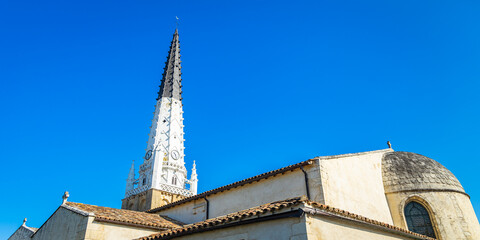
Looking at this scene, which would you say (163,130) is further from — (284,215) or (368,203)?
(284,215)

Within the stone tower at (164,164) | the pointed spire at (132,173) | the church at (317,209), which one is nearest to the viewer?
the church at (317,209)

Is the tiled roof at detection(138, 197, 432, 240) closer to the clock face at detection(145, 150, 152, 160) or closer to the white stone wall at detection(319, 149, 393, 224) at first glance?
the white stone wall at detection(319, 149, 393, 224)

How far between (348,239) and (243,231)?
124 inches

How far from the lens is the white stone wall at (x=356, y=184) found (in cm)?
1326

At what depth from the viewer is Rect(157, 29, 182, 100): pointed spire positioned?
4580 cm

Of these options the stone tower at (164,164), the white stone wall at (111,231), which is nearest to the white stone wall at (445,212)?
the white stone wall at (111,231)

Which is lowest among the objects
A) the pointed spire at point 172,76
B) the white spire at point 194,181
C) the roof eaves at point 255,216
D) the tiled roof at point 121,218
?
the roof eaves at point 255,216

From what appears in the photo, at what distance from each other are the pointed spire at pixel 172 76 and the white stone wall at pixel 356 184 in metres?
33.2

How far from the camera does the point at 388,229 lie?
11305 mm

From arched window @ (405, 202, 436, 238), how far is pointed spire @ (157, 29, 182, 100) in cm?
3478

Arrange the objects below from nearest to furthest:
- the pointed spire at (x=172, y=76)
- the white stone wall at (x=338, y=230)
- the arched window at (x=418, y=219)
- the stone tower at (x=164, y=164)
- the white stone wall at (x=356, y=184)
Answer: the white stone wall at (x=338, y=230) < the white stone wall at (x=356, y=184) < the arched window at (x=418, y=219) < the stone tower at (x=164, y=164) < the pointed spire at (x=172, y=76)

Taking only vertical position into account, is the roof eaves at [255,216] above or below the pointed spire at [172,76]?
below

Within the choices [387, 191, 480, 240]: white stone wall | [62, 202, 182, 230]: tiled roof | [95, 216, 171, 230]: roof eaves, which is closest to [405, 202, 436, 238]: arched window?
[387, 191, 480, 240]: white stone wall

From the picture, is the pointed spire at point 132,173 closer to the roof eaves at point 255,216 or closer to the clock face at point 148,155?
the clock face at point 148,155
